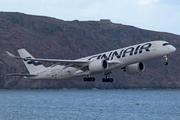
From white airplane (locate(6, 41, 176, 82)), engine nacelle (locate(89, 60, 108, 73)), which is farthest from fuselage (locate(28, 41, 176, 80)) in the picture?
engine nacelle (locate(89, 60, 108, 73))

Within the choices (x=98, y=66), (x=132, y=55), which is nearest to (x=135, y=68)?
(x=132, y=55)

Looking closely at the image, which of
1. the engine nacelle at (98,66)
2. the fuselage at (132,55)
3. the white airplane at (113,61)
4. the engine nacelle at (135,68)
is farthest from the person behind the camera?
the engine nacelle at (135,68)

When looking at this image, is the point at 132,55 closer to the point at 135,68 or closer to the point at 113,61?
the point at 113,61

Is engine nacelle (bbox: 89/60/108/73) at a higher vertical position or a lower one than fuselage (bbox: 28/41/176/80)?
lower

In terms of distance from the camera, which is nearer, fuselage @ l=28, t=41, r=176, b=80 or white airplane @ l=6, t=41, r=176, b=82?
fuselage @ l=28, t=41, r=176, b=80

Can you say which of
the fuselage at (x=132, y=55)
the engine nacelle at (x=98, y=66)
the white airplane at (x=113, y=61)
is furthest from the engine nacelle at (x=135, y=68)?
the engine nacelle at (x=98, y=66)

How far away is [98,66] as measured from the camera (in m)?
52.2

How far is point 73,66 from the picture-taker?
56344 mm

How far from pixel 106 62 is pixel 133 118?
2303 inches

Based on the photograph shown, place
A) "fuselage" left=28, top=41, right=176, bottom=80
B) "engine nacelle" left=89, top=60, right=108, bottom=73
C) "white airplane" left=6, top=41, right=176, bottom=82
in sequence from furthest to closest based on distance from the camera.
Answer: "engine nacelle" left=89, top=60, right=108, bottom=73, "white airplane" left=6, top=41, right=176, bottom=82, "fuselage" left=28, top=41, right=176, bottom=80

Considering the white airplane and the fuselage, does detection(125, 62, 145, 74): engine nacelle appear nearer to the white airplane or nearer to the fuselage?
the white airplane

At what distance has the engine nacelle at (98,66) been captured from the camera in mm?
52062

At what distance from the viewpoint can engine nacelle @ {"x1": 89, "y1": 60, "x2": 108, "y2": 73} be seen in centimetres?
5206

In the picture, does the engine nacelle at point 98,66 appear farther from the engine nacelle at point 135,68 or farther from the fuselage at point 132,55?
the engine nacelle at point 135,68
